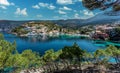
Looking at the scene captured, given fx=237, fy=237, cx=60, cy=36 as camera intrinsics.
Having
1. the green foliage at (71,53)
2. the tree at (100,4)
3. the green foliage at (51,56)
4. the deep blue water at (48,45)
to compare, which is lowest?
the deep blue water at (48,45)

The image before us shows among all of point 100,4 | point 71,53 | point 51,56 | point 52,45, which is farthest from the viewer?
point 52,45

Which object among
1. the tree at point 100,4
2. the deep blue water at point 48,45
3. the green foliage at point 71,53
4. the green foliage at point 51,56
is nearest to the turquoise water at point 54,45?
the deep blue water at point 48,45

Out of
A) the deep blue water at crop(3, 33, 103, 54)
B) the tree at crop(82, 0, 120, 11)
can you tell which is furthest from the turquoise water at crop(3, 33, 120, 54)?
the tree at crop(82, 0, 120, 11)

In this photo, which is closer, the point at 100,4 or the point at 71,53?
the point at 100,4

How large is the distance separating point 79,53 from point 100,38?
75.4m

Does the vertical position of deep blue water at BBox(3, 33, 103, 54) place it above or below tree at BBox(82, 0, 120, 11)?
below

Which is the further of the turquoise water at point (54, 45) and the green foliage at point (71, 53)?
the turquoise water at point (54, 45)

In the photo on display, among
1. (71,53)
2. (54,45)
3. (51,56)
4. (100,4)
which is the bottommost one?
(54,45)

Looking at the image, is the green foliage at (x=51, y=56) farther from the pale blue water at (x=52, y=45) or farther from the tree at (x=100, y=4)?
the pale blue water at (x=52, y=45)

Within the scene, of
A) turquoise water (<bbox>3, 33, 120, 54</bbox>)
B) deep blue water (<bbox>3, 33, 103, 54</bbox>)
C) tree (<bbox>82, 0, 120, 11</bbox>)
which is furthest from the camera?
turquoise water (<bbox>3, 33, 120, 54</bbox>)

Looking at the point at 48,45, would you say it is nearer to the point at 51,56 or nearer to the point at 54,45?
the point at 54,45

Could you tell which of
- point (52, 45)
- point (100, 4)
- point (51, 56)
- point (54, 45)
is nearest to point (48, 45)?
point (52, 45)

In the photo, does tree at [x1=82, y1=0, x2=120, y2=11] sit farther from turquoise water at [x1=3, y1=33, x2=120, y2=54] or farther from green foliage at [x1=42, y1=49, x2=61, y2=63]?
turquoise water at [x1=3, y1=33, x2=120, y2=54]

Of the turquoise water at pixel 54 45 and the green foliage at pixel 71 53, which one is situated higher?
the green foliage at pixel 71 53
